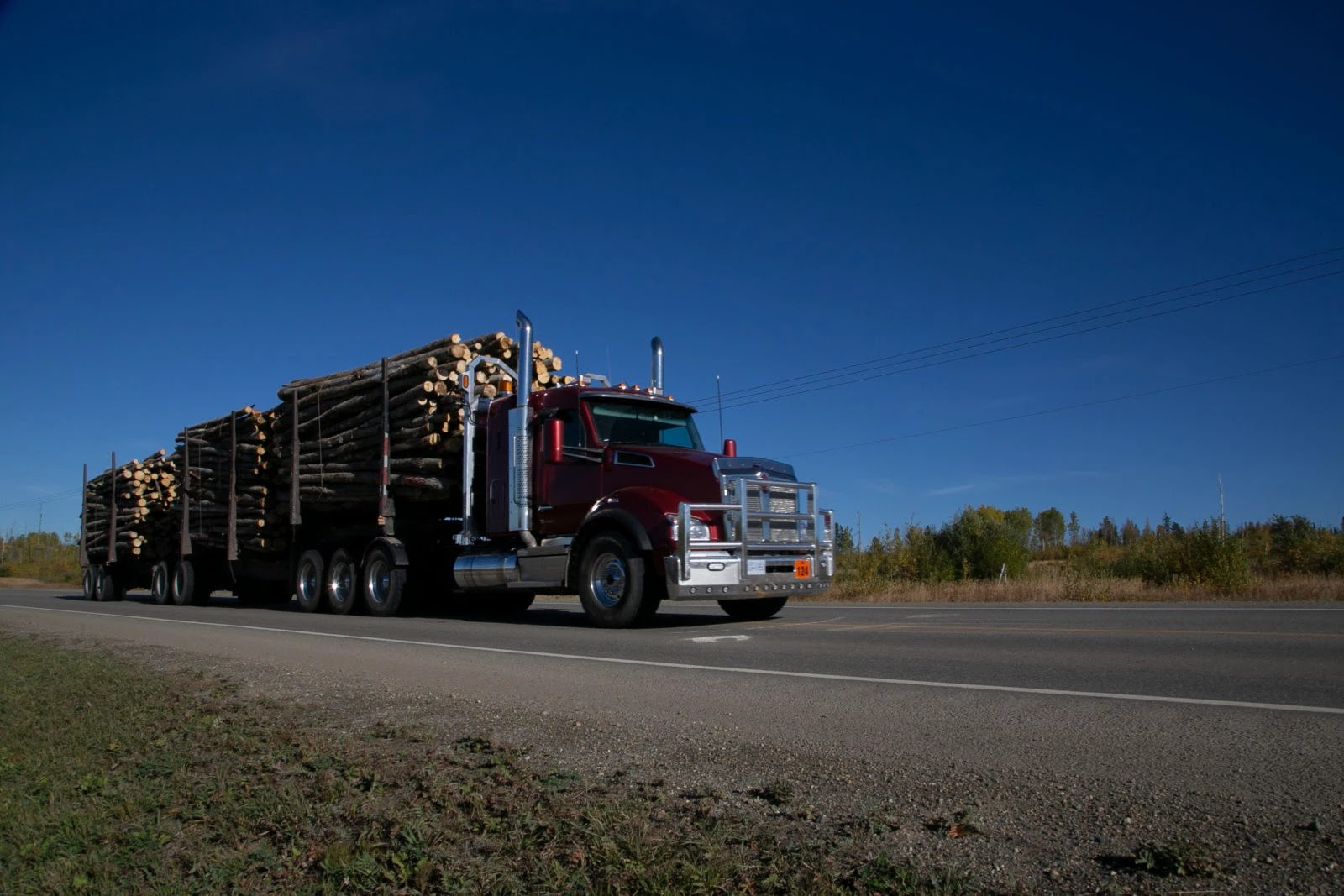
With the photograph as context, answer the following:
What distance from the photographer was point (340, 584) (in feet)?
56.9

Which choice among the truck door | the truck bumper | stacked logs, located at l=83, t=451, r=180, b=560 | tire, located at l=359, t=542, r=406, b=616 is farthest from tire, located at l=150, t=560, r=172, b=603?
the truck bumper

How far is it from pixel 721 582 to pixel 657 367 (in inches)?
181

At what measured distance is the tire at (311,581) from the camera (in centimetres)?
1758

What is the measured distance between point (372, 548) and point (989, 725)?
12673 millimetres

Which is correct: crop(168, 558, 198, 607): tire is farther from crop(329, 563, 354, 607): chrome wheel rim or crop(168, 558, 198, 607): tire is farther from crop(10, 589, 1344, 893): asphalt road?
crop(10, 589, 1344, 893): asphalt road

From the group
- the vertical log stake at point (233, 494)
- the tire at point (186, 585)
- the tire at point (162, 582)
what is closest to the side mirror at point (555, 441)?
the vertical log stake at point (233, 494)

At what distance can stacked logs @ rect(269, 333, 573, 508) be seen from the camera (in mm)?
15391

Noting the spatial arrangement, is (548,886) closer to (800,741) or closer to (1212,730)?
(800,741)

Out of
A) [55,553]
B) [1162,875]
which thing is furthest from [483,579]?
[55,553]

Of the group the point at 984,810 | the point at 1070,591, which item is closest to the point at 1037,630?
the point at 984,810

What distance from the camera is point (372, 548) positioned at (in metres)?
16.2

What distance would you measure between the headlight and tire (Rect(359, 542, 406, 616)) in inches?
233

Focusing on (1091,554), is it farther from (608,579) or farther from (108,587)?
(108,587)

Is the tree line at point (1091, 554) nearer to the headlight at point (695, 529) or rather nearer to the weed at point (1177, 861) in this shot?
the headlight at point (695, 529)
